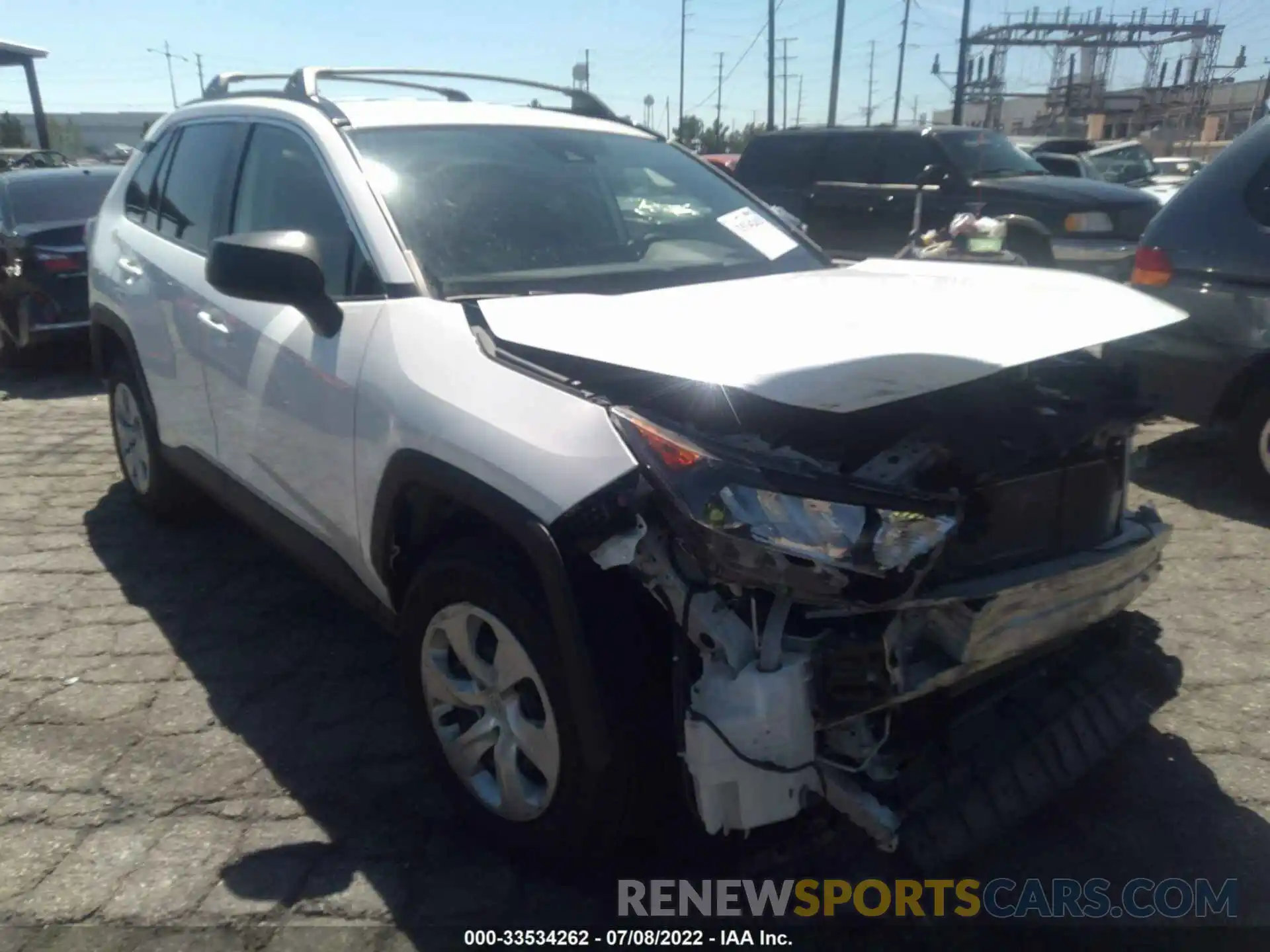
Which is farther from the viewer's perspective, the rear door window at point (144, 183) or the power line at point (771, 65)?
the power line at point (771, 65)

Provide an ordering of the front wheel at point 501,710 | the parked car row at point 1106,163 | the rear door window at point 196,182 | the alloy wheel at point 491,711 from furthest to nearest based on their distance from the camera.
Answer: the parked car row at point 1106,163 < the rear door window at point 196,182 < the alloy wheel at point 491,711 < the front wheel at point 501,710

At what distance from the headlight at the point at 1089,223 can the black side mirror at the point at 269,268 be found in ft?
28.4

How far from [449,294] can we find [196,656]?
1.76m

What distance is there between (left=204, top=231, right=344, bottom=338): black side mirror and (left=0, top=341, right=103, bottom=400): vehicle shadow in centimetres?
578

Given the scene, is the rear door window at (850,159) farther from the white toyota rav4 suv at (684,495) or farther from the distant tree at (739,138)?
the distant tree at (739,138)

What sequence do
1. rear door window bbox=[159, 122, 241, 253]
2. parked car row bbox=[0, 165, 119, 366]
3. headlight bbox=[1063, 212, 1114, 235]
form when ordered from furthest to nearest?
headlight bbox=[1063, 212, 1114, 235] < parked car row bbox=[0, 165, 119, 366] < rear door window bbox=[159, 122, 241, 253]

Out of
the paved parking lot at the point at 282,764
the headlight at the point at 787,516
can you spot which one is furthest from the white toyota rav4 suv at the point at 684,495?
the paved parking lot at the point at 282,764

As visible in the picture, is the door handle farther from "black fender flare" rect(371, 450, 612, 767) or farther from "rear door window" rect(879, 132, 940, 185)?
"rear door window" rect(879, 132, 940, 185)

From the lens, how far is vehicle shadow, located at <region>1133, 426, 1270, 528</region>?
4.89m

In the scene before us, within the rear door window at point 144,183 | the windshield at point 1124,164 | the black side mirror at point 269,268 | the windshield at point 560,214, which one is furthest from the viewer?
the windshield at point 1124,164

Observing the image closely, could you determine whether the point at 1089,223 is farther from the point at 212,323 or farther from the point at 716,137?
the point at 716,137

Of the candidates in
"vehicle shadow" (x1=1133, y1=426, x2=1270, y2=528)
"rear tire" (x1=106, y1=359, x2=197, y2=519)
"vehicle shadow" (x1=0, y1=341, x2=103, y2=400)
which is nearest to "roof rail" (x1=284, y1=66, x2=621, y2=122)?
"rear tire" (x1=106, y1=359, x2=197, y2=519)

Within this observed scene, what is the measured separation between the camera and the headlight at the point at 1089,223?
386 inches

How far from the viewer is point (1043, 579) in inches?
88.5
